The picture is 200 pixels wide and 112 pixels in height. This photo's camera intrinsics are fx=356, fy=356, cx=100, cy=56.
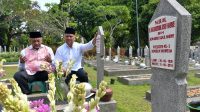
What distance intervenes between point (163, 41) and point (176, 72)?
1.24ft

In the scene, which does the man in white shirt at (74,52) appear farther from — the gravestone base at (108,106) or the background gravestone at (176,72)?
the background gravestone at (176,72)

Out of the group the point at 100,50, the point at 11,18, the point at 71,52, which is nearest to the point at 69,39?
the point at 71,52

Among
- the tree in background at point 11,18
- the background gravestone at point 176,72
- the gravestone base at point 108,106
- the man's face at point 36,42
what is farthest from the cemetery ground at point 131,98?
the tree in background at point 11,18

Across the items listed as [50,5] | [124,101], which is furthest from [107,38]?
[124,101]

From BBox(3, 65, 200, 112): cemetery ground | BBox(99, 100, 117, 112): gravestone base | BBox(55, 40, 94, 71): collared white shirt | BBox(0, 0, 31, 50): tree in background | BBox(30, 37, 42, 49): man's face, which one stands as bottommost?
BBox(3, 65, 200, 112): cemetery ground

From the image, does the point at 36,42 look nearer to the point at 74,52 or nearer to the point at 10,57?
the point at 74,52

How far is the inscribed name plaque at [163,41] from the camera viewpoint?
3.54m

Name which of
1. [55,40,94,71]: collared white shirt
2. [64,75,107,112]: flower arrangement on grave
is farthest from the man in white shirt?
[64,75,107,112]: flower arrangement on grave

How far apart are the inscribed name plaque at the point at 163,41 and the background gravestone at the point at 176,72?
0.14ft

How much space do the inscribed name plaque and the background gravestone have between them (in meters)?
0.04

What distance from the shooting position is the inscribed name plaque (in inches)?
139

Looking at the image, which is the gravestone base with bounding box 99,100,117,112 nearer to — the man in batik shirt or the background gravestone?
the man in batik shirt

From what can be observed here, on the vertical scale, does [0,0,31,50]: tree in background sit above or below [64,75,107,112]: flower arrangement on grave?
above

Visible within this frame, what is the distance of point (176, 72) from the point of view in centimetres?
356
